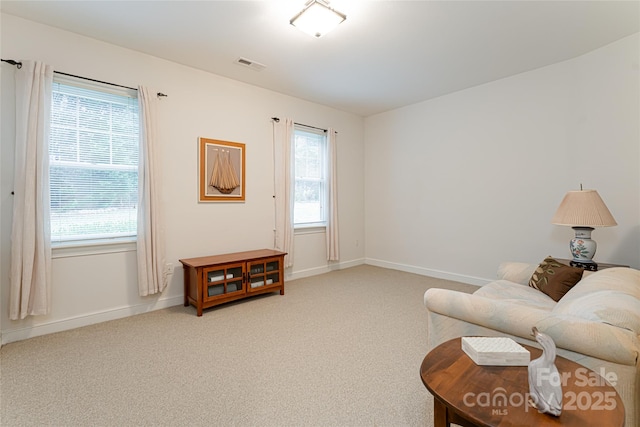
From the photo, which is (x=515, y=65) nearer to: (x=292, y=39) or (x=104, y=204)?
(x=292, y=39)

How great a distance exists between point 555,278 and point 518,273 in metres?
0.46

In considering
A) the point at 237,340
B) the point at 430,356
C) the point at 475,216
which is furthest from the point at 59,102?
the point at 475,216

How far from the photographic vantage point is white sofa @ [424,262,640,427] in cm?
119

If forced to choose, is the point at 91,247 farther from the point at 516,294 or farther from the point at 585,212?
the point at 585,212

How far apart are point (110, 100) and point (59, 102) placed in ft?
1.33

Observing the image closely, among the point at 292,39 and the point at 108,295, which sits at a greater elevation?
the point at 292,39

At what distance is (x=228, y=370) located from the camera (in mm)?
2096

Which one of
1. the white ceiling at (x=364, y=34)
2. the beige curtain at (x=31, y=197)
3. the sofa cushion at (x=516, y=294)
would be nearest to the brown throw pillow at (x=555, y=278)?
the sofa cushion at (x=516, y=294)

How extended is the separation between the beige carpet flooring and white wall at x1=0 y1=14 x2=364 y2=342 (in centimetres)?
29

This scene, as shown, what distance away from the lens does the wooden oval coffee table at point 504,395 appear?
3.01 ft

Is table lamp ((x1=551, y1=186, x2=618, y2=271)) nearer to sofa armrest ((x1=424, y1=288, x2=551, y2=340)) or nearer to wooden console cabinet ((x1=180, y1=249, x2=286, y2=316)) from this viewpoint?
sofa armrest ((x1=424, y1=288, x2=551, y2=340))

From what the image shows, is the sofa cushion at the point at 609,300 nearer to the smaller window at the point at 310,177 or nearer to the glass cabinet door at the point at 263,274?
the glass cabinet door at the point at 263,274

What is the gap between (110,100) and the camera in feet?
9.93

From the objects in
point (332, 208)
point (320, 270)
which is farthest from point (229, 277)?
point (332, 208)
